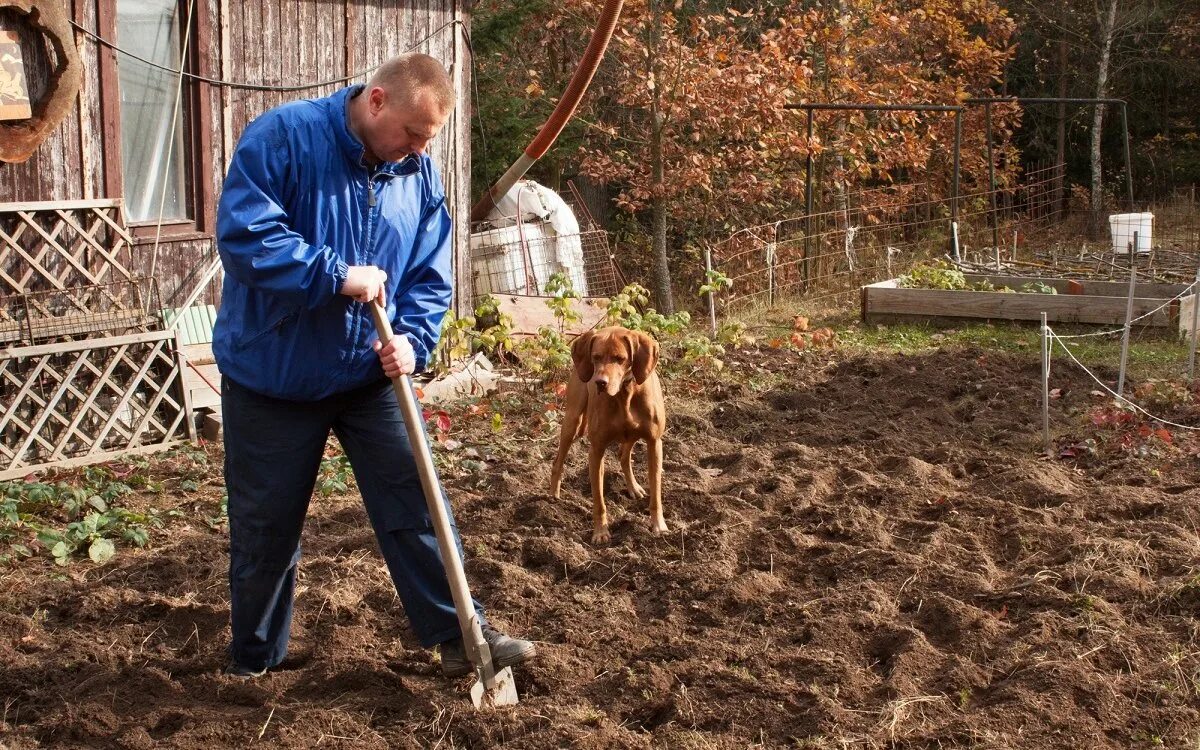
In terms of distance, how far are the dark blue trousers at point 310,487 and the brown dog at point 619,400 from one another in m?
1.93

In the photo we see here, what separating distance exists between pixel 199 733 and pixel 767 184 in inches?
477

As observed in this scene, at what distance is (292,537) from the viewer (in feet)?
12.8

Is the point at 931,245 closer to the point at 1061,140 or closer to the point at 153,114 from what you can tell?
the point at 1061,140

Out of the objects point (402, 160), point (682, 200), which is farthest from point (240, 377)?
point (682, 200)

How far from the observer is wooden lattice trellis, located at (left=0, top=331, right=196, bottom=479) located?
22.9 feet

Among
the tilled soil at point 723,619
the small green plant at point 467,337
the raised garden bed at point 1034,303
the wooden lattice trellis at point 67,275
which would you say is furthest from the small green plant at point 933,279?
the wooden lattice trellis at point 67,275

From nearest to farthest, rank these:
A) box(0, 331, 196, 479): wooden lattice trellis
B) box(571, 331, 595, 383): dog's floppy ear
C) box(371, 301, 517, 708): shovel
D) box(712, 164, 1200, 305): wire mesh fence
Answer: box(371, 301, 517, 708): shovel
box(571, 331, 595, 383): dog's floppy ear
box(0, 331, 196, 479): wooden lattice trellis
box(712, 164, 1200, 305): wire mesh fence

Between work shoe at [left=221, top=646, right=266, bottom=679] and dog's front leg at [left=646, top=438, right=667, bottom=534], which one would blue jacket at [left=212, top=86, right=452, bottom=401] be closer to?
work shoe at [left=221, top=646, right=266, bottom=679]

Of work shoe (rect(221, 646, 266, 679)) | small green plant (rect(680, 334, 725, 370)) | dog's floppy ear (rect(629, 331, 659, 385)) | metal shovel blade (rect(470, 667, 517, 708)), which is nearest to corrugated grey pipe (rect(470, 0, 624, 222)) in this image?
small green plant (rect(680, 334, 725, 370))

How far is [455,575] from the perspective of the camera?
3787 mm

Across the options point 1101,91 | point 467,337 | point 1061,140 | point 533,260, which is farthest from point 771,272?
point 1101,91

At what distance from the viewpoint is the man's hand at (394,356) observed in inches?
141

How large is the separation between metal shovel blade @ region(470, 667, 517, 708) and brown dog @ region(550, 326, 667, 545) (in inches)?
74.3

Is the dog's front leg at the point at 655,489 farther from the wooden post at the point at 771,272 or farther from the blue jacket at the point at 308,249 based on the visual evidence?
the wooden post at the point at 771,272
